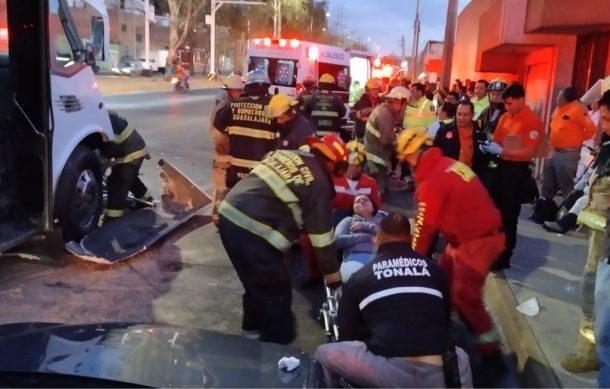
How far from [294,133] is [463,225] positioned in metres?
2.17

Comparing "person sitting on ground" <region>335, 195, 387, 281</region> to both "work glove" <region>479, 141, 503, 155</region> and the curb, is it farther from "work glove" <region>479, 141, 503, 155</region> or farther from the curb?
"work glove" <region>479, 141, 503, 155</region>

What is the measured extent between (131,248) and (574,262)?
4048 millimetres

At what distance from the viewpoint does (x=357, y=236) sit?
4.90m

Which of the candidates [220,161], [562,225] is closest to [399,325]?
[220,161]

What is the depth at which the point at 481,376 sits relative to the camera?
3.96 metres

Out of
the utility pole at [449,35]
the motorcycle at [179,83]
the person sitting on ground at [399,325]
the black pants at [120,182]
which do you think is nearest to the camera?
the person sitting on ground at [399,325]

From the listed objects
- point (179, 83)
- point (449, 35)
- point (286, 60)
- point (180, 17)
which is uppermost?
point (180, 17)

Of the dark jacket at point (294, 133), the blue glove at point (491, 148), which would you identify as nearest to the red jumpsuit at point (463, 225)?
the blue glove at point (491, 148)

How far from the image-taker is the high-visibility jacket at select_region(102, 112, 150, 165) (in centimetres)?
686

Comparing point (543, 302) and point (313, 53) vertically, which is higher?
point (313, 53)

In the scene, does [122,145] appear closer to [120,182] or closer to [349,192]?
[120,182]

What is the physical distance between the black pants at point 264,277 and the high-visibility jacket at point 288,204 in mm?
A: 53

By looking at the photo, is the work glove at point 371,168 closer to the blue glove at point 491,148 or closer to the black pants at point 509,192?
the blue glove at point 491,148

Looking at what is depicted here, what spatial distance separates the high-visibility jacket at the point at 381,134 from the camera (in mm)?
8172
